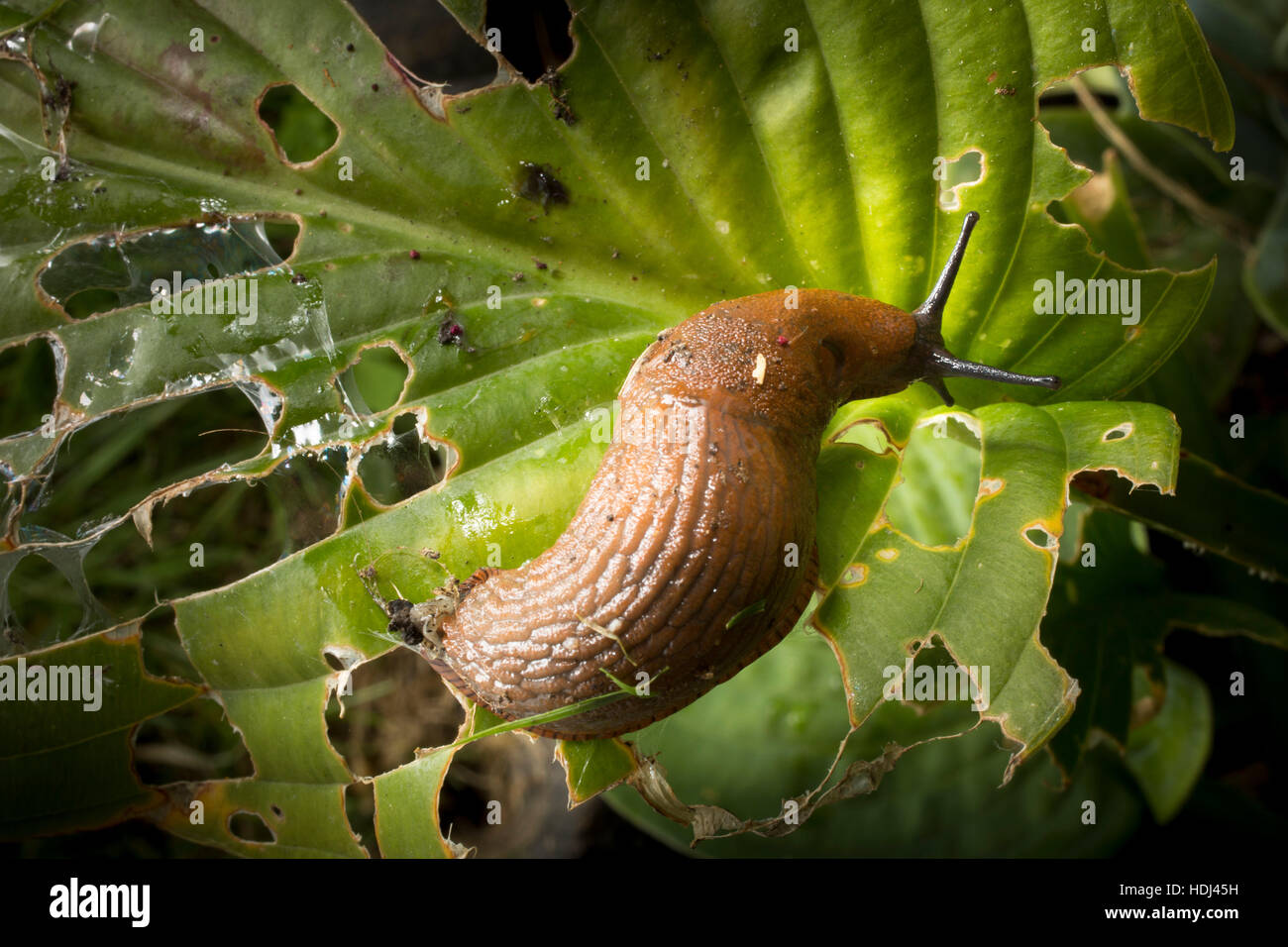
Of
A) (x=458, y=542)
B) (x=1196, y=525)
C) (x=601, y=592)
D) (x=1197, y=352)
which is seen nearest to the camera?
(x=601, y=592)

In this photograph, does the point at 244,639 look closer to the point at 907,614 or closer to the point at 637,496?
the point at 637,496

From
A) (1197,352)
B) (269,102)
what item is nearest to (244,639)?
(269,102)

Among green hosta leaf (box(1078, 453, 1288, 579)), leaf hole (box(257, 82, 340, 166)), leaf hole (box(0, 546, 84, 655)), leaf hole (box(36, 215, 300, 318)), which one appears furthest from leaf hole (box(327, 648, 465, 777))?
green hosta leaf (box(1078, 453, 1288, 579))

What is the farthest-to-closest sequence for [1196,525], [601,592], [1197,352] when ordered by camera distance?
[1197,352] → [1196,525] → [601,592]

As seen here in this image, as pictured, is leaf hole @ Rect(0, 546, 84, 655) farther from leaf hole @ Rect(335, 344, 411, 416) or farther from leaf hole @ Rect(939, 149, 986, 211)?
leaf hole @ Rect(939, 149, 986, 211)

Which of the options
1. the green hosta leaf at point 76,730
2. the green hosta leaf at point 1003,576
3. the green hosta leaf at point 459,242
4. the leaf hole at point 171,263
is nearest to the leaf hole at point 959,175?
the green hosta leaf at point 459,242

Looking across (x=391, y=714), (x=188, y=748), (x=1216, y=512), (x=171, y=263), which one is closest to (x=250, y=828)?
(x=188, y=748)

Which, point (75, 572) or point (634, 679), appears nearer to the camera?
point (634, 679)

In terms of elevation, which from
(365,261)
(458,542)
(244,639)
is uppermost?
(365,261)
